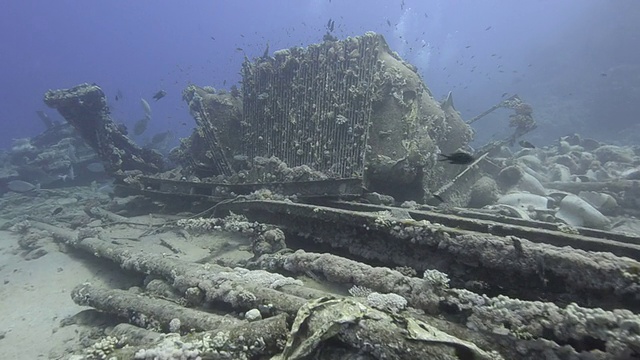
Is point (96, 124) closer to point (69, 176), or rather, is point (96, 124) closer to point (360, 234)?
point (69, 176)

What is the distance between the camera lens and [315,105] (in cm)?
828

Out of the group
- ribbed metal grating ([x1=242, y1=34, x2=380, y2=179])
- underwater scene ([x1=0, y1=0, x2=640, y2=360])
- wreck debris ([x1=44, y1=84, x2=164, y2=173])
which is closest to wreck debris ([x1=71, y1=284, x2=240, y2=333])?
underwater scene ([x1=0, y1=0, x2=640, y2=360])

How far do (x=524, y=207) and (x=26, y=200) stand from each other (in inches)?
798

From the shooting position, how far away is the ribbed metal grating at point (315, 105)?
7.61m

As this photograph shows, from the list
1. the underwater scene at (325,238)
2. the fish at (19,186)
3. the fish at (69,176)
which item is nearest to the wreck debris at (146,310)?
the underwater scene at (325,238)

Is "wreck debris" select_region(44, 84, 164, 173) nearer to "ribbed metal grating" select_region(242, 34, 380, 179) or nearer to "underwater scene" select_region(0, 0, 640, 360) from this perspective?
"underwater scene" select_region(0, 0, 640, 360)

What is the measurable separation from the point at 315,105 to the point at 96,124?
324 inches

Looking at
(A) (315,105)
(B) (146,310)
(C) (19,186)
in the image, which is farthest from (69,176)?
(B) (146,310)

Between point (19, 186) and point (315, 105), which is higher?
point (315, 105)

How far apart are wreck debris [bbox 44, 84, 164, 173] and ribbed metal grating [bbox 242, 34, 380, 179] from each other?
5.46m

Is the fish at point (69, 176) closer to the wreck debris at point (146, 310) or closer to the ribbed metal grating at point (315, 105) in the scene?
the ribbed metal grating at point (315, 105)

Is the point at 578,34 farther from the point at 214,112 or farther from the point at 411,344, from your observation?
the point at 411,344

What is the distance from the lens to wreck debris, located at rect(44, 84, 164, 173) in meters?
10.6

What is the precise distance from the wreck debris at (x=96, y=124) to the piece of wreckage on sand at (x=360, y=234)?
0.18ft
